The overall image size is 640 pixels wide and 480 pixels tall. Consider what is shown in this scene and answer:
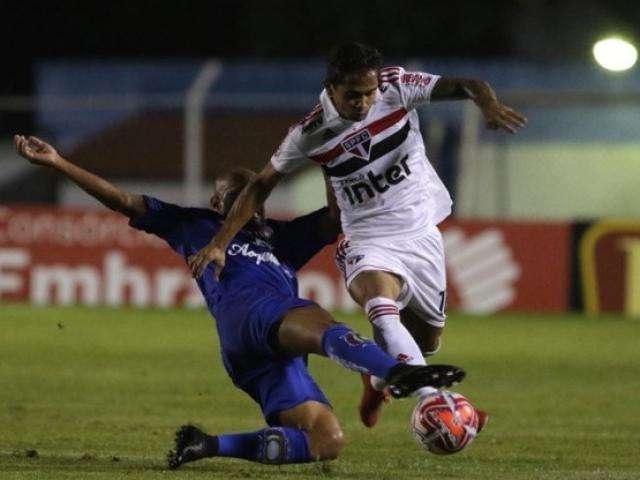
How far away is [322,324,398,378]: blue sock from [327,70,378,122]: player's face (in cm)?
→ 119

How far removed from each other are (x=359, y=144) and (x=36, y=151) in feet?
5.46

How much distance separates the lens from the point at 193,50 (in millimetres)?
43188

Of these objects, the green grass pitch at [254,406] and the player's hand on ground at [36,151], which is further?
the green grass pitch at [254,406]

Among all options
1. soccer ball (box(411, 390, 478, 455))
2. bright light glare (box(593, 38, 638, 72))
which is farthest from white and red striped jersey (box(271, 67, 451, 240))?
bright light glare (box(593, 38, 638, 72))

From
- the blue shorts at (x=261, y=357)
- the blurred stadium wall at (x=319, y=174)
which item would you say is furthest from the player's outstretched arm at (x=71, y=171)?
the blurred stadium wall at (x=319, y=174)

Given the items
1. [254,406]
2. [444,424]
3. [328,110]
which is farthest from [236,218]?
[254,406]

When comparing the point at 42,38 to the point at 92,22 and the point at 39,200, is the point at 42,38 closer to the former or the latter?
the point at 92,22

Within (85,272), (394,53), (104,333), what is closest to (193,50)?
(394,53)

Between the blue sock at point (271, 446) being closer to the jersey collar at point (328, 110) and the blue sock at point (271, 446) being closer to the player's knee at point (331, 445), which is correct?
the player's knee at point (331, 445)

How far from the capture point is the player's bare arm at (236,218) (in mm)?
8398

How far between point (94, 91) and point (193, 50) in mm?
10546

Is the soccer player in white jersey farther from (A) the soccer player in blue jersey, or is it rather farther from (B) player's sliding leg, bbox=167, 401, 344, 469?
(B) player's sliding leg, bbox=167, 401, 344, 469

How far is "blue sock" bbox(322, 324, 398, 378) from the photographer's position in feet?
25.5

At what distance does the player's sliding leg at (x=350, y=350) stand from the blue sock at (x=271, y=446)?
1.31ft
